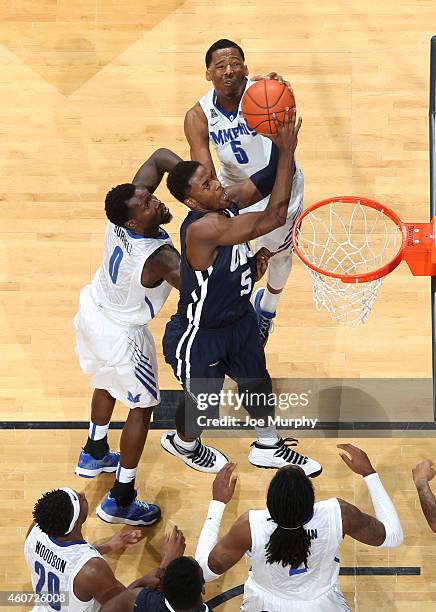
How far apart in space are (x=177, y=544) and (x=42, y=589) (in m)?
0.65

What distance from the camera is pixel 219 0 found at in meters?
7.50

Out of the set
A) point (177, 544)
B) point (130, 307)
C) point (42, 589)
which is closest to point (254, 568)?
point (177, 544)

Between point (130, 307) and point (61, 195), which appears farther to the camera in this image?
point (61, 195)

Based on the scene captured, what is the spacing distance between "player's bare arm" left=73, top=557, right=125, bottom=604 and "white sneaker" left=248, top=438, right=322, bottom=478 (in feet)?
4.16

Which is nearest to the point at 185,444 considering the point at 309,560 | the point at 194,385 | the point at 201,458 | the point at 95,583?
the point at 201,458

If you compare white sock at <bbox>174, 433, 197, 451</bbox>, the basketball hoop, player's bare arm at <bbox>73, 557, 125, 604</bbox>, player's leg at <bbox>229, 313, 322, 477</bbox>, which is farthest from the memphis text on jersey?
player's bare arm at <bbox>73, 557, 125, 604</bbox>

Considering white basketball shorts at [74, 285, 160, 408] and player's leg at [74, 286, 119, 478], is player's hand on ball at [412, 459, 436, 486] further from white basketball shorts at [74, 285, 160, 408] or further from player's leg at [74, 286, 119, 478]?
player's leg at [74, 286, 119, 478]

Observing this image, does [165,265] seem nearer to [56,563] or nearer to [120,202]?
[120,202]

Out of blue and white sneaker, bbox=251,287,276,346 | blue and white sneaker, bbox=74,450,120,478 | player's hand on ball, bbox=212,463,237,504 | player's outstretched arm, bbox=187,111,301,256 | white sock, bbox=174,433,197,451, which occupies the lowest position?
blue and white sneaker, bbox=74,450,120,478

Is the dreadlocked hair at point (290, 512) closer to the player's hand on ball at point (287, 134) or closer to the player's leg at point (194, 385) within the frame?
the player's leg at point (194, 385)

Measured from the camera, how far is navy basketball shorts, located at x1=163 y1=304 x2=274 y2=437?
5.42 meters

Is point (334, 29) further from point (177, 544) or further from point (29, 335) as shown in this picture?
point (177, 544)

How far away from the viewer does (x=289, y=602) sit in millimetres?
4676

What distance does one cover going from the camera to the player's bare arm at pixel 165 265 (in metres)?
5.31
